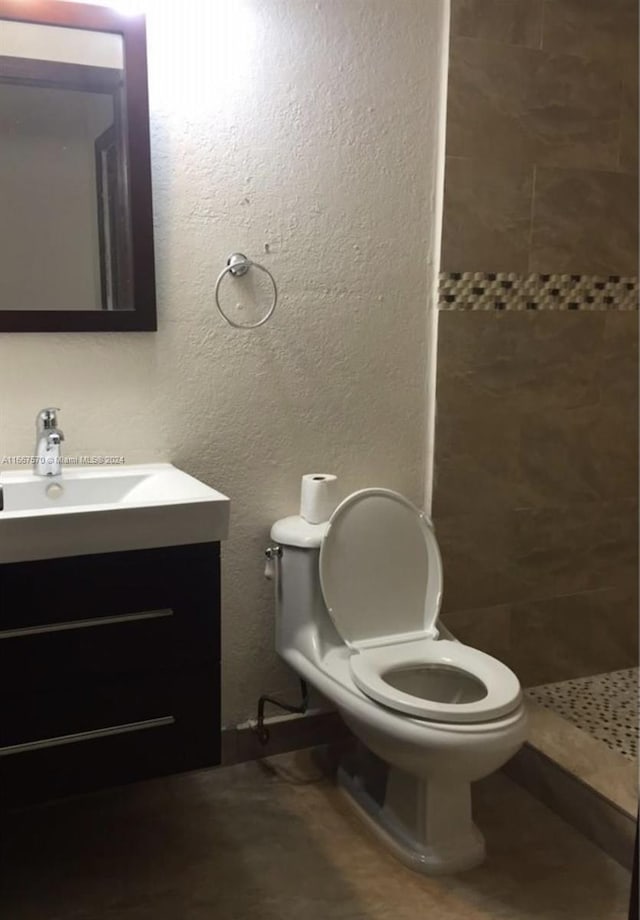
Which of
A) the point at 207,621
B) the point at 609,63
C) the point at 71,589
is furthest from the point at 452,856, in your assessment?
the point at 609,63

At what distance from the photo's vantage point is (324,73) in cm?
208

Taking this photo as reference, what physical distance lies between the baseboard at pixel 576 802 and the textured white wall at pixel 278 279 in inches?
26.5

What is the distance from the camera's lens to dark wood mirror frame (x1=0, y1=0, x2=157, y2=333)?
5.93 ft

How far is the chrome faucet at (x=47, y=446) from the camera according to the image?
72.6 inches

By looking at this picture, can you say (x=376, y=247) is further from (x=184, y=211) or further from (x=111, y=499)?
(x=111, y=499)

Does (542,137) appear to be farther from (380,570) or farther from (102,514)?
(102,514)

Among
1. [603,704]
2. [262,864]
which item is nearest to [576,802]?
[603,704]

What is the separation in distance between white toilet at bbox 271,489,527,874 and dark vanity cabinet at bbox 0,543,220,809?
1.28ft

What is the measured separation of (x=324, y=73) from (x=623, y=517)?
1.57 meters

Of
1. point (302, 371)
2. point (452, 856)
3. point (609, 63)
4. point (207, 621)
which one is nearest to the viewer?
point (207, 621)

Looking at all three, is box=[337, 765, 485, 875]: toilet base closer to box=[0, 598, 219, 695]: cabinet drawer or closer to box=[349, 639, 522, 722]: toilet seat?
box=[349, 639, 522, 722]: toilet seat

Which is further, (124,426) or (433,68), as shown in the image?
(433,68)

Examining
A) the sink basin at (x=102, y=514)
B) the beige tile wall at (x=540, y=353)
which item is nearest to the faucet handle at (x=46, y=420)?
the sink basin at (x=102, y=514)

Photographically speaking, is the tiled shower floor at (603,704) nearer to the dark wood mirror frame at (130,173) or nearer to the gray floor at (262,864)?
the gray floor at (262,864)
